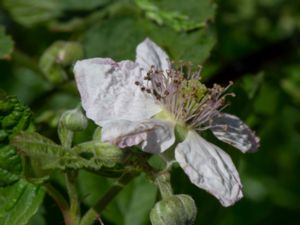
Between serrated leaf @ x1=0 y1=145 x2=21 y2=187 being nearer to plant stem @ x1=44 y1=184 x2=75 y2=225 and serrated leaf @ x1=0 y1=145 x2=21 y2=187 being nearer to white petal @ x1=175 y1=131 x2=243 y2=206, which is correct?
plant stem @ x1=44 y1=184 x2=75 y2=225

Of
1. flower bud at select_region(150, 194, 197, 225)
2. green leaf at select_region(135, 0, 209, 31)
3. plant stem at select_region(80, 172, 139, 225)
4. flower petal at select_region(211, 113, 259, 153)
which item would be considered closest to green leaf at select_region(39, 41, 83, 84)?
green leaf at select_region(135, 0, 209, 31)

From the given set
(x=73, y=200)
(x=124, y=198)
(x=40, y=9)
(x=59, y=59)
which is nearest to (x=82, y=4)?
(x=40, y=9)

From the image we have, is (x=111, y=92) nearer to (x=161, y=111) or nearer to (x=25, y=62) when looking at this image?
(x=161, y=111)

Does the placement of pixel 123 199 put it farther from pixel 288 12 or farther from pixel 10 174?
pixel 288 12

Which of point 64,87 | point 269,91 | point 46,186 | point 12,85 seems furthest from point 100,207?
point 12,85

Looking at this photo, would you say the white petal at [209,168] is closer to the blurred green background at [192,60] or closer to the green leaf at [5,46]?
the blurred green background at [192,60]

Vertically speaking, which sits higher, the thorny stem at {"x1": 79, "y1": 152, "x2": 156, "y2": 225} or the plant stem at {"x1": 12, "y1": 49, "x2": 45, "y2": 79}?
the thorny stem at {"x1": 79, "y1": 152, "x2": 156, "y2": 225}
